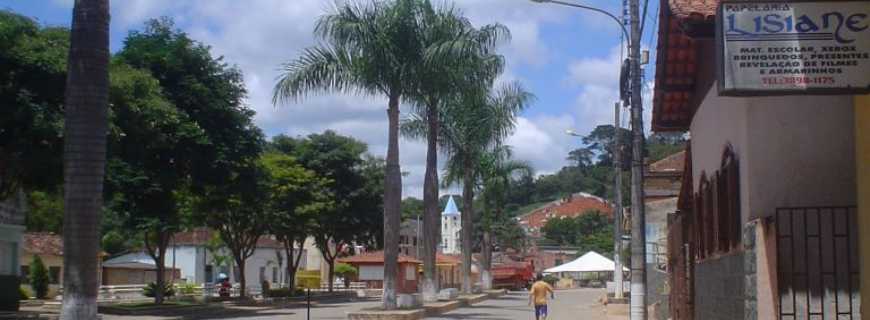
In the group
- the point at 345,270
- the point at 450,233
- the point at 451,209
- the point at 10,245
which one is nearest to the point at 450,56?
the point at 10,245

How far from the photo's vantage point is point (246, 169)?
132 ft

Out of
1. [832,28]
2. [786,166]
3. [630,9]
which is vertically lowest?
[786,166]

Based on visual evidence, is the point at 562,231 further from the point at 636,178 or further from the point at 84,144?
the point at 84,144

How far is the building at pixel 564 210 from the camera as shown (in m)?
133

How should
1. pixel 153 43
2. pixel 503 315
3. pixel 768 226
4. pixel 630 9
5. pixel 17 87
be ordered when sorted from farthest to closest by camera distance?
pixel 153 43 < pixel 503 315 < pixel 17 87 < pixel 630 9 < pixel 768 226

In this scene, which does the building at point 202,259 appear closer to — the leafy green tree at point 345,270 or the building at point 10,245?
the leafy green tree at point 345,270

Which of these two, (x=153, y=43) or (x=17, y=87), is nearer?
(x=17, y=87)

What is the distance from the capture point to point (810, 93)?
29.1ft

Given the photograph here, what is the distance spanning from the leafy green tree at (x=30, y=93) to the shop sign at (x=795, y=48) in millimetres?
20858

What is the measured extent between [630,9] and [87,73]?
10193mm

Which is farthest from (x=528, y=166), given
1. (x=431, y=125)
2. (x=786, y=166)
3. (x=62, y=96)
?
(x=786, y=166)

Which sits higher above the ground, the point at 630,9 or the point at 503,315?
the point at 630,9

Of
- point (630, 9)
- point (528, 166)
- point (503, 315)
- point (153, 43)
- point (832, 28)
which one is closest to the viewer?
point (832, 28)

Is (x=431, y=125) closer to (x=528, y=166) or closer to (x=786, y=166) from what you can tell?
(x=528, y=166)
